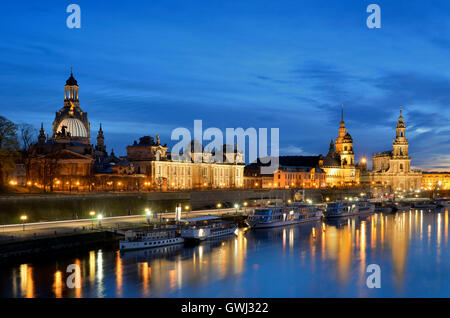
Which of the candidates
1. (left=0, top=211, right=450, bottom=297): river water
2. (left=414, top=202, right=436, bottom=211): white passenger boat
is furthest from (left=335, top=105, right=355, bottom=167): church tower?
(left=0, top=211, right=450, bottom=297): river water

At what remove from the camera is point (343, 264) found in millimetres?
40906

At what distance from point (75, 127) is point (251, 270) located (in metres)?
73.9

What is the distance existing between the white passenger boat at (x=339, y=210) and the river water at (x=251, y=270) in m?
26.4

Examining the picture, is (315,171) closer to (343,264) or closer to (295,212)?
(295,212)

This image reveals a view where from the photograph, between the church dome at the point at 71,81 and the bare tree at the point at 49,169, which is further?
the church dome at the point at 71,81

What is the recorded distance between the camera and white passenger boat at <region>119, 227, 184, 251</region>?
43.9 meters

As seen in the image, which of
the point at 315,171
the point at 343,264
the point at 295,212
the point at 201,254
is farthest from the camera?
the point at 315,171

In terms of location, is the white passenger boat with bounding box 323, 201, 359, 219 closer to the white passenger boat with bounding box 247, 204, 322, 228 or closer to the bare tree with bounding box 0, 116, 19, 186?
the white passenger boat with bounding box 247, 204, 322, 228

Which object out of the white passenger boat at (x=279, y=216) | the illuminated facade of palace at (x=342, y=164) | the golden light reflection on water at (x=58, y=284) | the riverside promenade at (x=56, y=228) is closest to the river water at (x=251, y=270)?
the golden light reflection on water at (x=58, y=284)

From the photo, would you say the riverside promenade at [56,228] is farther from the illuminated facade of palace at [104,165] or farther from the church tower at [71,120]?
the church tower at [71,120]

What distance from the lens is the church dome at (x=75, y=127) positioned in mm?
101750

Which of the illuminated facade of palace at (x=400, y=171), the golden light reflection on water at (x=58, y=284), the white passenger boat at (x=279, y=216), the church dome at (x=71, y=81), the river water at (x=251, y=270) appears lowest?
the river water at (x=251, y=270)
